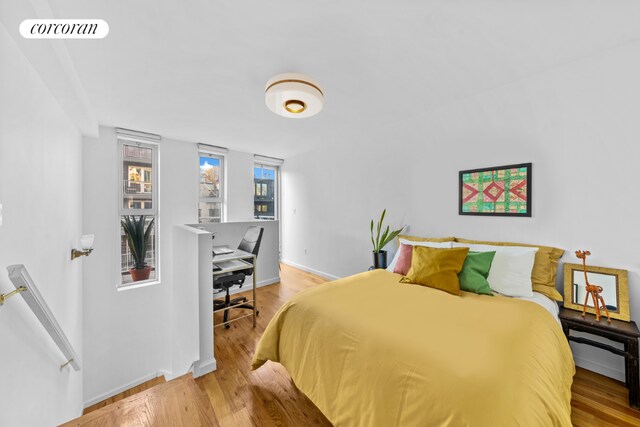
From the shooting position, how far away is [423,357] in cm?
106

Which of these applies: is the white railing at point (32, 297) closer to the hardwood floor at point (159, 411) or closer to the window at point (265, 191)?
the hardwood floor at point (159, 411)

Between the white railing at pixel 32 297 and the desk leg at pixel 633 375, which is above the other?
the white railing at pixel 32 297

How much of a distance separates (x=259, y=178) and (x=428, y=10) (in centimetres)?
421

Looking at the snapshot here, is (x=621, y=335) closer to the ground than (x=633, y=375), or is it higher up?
higher up

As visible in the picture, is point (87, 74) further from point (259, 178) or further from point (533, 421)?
point (533, 421)

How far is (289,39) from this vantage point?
5.25 feet

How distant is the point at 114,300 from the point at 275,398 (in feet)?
9.72

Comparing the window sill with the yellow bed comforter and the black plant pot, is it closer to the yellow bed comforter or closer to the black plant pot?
the yellow bed comforter

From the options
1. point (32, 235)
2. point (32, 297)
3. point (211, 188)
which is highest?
point (211, 188)

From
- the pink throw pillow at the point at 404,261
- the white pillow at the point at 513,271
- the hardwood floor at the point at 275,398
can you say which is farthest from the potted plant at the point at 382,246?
the hardwood floor at the point at 275,398

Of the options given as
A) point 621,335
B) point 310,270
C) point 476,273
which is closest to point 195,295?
point 476,273

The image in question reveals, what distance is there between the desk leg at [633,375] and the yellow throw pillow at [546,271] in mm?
412

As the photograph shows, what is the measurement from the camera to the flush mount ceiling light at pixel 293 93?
182 centimetres

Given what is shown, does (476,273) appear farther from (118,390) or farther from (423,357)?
(118,390)
